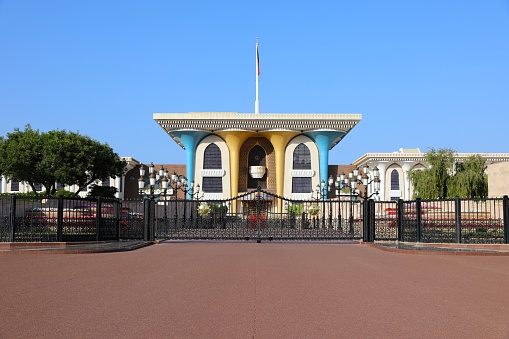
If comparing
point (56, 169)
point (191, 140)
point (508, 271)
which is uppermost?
point (191, 140)

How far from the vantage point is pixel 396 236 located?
22875 millimetres

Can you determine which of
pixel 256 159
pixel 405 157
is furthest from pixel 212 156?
pixel 405 157

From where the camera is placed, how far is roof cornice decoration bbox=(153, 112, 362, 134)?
58719 millimetres

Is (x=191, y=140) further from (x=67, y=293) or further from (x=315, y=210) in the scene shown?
(x=67, y=293)

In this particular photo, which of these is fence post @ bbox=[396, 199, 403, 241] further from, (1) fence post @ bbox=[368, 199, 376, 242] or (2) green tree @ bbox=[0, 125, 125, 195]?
(2) green tree @ bbox=[0, 125, 125, 195]

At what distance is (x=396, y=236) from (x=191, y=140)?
4051 cm

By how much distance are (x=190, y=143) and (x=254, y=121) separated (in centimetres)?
774

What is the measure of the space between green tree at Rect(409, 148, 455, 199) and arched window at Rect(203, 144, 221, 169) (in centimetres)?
2337

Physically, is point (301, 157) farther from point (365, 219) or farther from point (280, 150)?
point (365, 219)

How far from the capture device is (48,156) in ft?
150

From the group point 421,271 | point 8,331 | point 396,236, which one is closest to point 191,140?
point 396,236

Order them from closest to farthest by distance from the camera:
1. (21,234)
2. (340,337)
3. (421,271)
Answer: (340,337)
(421,271)
(21,234)

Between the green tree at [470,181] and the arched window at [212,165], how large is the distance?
26.2 m

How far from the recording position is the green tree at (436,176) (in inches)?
1815
